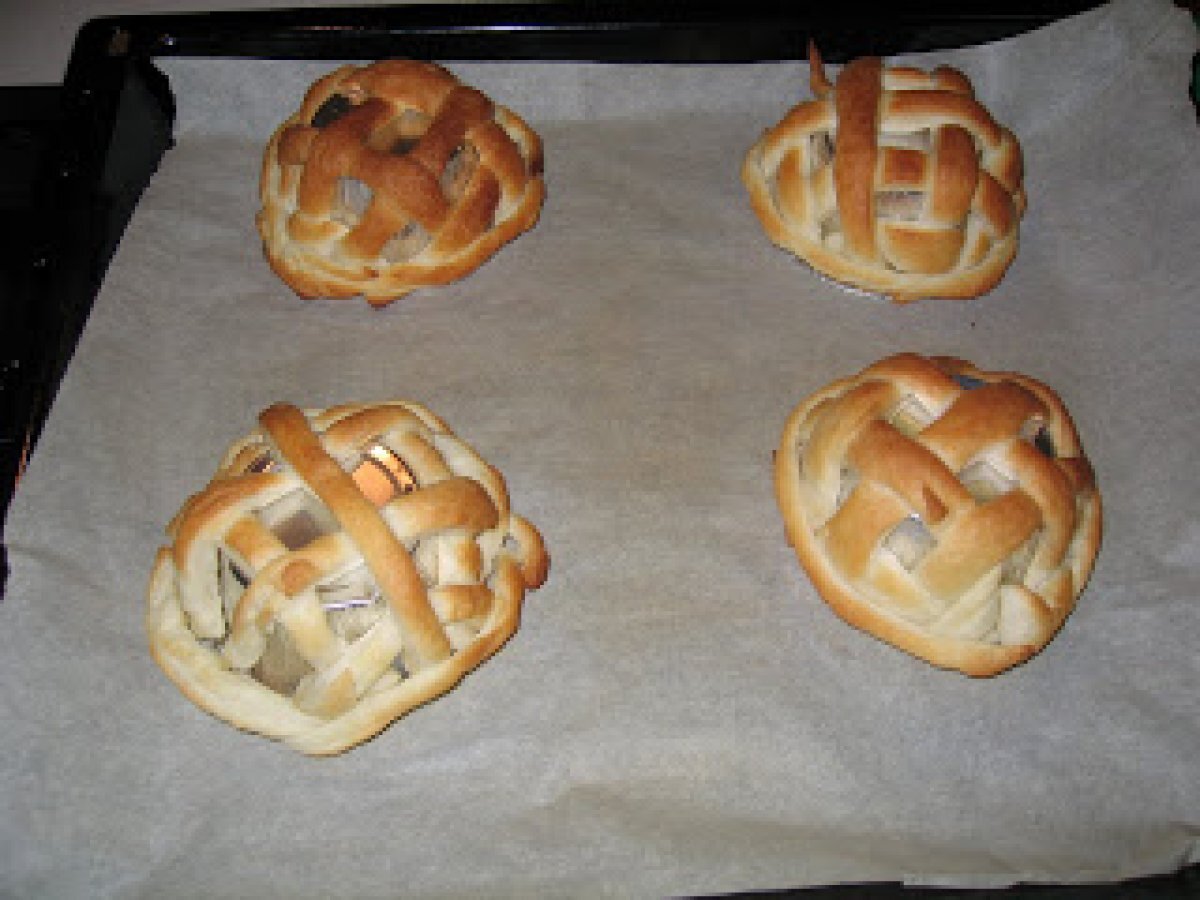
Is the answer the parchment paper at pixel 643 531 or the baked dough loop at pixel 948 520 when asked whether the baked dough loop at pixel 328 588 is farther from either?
the baked dough loop at pixel 948 520

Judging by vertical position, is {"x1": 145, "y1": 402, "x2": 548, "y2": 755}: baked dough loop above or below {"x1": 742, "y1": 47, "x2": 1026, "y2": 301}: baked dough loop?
below

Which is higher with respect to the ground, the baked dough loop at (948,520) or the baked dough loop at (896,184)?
the baked dough loop at (896,184)

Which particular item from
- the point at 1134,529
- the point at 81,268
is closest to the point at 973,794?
the point at 1134,529

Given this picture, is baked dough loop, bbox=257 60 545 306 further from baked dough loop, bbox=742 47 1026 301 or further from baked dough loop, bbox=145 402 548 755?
baked dough loop, bbox=742 47 1026 301

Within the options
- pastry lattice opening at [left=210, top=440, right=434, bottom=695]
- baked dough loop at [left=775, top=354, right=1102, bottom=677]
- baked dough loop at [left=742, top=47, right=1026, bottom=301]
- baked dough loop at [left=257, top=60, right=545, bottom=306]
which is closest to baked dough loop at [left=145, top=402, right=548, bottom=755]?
pastry lattice opening at [left=210, top=440, right=434, bottom=695]

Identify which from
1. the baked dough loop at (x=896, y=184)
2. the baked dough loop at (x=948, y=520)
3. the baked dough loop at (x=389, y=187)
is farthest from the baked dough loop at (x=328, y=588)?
the baked dough loop at (x=896, y=184)

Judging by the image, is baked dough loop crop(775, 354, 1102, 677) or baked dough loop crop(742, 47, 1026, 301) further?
baked dough loop crop(742, 47, 1026, 301)

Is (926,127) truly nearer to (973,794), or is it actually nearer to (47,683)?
(973,794)
